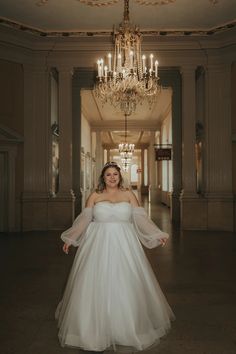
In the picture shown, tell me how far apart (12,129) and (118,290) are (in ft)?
26.6

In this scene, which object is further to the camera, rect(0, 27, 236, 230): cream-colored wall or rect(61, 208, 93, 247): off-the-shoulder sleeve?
rect(0, 27, 236, 230): cream-colored wall

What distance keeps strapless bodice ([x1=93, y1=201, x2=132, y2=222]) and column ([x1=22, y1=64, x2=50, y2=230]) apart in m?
7.51

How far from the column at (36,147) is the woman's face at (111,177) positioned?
7.42 meters

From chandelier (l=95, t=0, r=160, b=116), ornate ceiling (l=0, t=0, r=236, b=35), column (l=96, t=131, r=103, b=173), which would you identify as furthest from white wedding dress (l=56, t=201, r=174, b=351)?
column (l=96, t=131, r=103, b=173)

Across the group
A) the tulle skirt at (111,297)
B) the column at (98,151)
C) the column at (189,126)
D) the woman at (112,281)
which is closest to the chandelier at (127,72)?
the column at (189,126)

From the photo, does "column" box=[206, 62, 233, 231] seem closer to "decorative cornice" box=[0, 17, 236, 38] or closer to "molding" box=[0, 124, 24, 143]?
"decorative cornice" box=[0, 17, 236, 38]

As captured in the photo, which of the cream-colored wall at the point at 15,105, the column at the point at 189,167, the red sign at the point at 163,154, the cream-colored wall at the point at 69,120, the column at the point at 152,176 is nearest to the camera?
the cream-colored wall at the point at 15,105

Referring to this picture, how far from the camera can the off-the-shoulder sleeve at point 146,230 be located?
3.67 m

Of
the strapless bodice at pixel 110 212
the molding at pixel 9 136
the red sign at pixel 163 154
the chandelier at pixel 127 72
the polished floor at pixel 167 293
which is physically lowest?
the polished floor at pixel 167 293

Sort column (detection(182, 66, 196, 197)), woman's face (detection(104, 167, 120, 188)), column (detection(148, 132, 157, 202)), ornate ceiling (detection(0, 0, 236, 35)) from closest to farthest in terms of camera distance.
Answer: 1. woman's face (detection(104, 167, 120, 188))
2. ornate ceiling (detection(0, 0, 236, 35))
3. column (detection(182, 66, 196, 197))
4. column (detection(148, 132, 157, 202))

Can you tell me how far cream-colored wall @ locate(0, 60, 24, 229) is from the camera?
33.6 ft

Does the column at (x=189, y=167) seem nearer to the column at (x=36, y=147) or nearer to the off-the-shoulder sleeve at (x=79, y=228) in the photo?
the column at (x=36, y=147)

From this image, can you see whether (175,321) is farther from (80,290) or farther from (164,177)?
(164,177)

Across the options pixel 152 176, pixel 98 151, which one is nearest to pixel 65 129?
pixel 152 176
